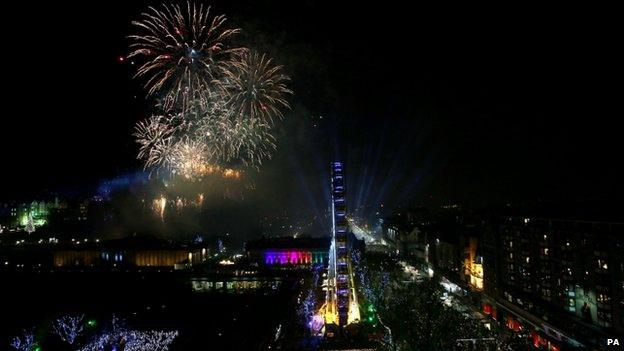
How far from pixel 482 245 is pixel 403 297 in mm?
12765

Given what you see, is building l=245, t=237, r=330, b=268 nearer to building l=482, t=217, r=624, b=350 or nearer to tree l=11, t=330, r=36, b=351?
building l=482, t=217, r=624, b=350

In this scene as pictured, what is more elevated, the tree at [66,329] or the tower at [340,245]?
the tower at [340,245]

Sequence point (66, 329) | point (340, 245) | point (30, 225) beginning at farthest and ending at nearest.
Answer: point (30, 225)
point (66, 329)
point (340, 245)

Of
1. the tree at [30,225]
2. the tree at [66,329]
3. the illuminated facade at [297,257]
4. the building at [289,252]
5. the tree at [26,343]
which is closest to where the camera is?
the tree at [26,343]

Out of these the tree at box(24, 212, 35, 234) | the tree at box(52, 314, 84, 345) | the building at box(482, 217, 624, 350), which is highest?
the tree at box(24, 212, 35, 234)

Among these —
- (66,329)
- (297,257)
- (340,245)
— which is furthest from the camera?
(297,257)

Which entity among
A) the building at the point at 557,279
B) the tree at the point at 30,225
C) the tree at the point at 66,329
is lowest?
the tree at the point at 66,329

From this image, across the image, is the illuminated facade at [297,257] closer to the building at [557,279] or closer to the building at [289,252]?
the building at [289,252]

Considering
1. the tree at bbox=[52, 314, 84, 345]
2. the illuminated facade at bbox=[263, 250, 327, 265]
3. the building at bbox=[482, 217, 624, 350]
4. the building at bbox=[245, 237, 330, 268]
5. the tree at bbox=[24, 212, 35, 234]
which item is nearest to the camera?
the building at bbox=[482, 217, 624, 350]

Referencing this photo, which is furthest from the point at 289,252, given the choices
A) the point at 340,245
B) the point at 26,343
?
the point at 26,343

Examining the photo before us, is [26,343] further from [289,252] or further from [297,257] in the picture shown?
[297,257]

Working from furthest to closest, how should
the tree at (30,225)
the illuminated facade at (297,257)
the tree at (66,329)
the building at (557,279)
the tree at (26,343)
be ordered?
1. the tree at (30,225)
2. the illuminated facade at (297,257)
3. the tree at (66,329)
4. the tree at (26,343)
5. the building at (557,279)

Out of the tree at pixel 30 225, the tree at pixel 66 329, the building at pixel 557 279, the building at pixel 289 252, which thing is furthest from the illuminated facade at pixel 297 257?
the tree at pixel 30 225

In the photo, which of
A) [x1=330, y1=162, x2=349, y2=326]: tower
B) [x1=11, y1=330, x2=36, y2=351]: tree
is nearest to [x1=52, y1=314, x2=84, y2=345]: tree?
[x1=11, y1=330, x2=36, y2=351]: tree
